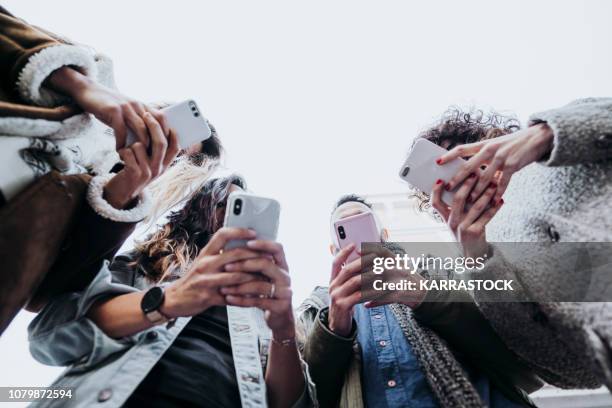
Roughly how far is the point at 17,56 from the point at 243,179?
3.07ft

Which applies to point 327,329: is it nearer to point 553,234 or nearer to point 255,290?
point 255,290

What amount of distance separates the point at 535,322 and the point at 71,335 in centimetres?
123

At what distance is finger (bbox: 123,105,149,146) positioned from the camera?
77cm

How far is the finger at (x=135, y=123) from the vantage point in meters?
0.77

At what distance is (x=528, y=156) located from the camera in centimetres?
85

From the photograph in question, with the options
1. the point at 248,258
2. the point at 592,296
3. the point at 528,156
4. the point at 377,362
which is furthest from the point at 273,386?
the point at 528,156

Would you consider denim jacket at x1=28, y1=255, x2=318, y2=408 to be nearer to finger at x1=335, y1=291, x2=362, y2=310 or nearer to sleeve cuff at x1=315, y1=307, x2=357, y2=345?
sleeve cuff at x1=315, y1=307, x2=357, y2=345

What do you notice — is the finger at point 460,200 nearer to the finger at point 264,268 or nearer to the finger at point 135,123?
the finger at point 264,268

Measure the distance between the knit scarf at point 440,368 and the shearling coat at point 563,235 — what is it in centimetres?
18

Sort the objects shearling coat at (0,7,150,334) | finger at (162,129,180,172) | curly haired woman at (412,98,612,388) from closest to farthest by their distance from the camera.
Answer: shearling coat at (0,7,150,334) < curly haired woman at (412,98,612,388) < finger at (162,129,180,172)

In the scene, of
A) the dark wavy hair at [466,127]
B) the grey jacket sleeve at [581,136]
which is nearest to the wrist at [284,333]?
the grey jacket sleeve at [581,136]

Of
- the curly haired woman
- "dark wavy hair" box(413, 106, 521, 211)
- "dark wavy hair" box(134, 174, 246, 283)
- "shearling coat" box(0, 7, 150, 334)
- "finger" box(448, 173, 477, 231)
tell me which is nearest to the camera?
"shearling coat" box(0, 7, 150, 334)

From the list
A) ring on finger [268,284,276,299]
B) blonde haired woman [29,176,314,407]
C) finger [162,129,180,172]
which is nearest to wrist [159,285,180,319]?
blonde haired woman [29,176,314,407]

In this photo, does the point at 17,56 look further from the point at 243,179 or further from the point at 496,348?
the point at 496,348
